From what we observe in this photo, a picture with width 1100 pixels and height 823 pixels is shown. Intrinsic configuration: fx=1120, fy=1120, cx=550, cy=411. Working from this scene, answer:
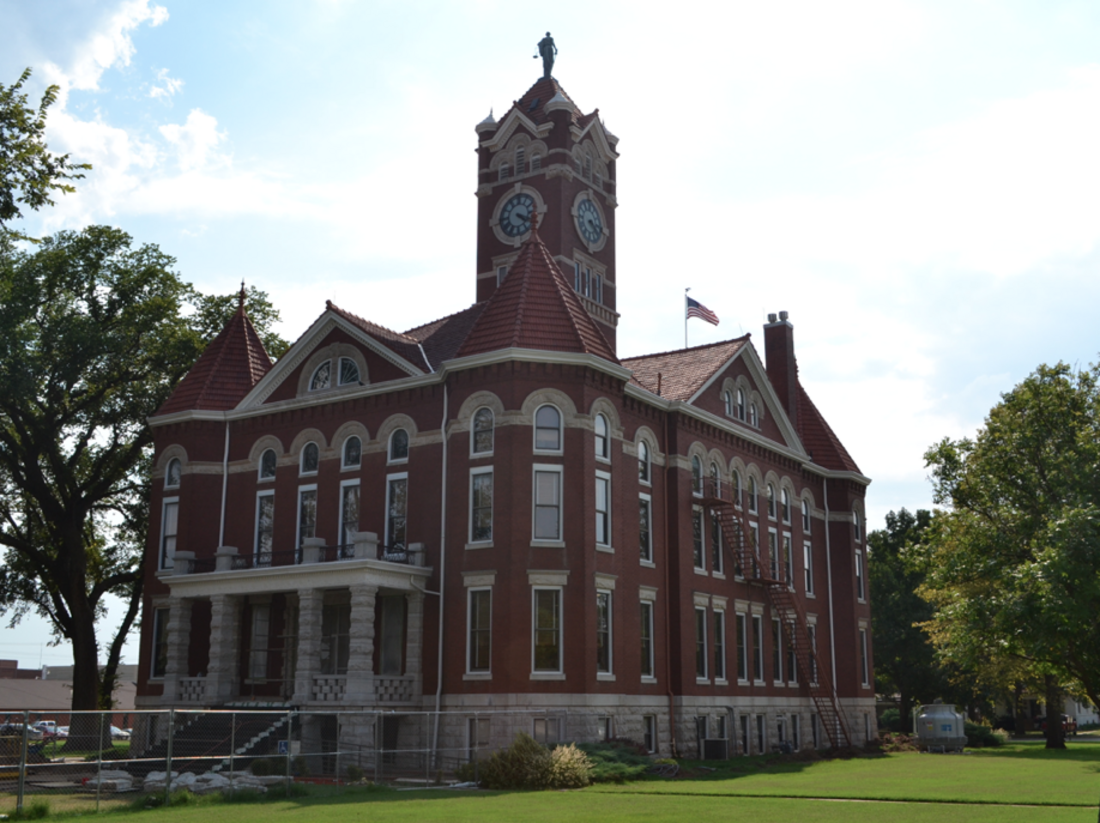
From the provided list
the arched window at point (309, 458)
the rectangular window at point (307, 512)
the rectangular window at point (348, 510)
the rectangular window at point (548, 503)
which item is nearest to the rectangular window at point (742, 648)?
the rectangular window at point (548, 503)

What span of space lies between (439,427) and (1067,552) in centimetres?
1832

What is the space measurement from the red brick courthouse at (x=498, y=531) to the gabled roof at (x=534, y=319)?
10cm

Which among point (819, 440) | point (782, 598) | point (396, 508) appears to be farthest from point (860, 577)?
point (396, 508)

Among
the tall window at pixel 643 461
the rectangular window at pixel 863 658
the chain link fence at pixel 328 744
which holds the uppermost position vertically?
the tall window at pixel 643 461

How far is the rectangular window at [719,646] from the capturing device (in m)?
39.6

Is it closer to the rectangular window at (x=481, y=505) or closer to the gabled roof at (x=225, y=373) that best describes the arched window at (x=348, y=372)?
the gabled roof at (x=225, y=373)

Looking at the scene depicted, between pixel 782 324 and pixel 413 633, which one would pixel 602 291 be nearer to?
pixel 782 324

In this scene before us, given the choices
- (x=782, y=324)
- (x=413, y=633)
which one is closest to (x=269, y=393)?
(x=413, y=633)

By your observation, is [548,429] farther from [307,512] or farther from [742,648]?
[742,648]

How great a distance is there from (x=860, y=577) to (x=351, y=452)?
25.5 m

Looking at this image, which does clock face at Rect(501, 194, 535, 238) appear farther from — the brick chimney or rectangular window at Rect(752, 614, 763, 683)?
rectangular window at Rect(752, 614, 763, 683)

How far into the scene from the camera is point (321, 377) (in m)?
38.2

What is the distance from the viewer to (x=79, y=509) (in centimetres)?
4638

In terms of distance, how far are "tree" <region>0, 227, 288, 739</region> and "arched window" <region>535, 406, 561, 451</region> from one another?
65.8 feet
